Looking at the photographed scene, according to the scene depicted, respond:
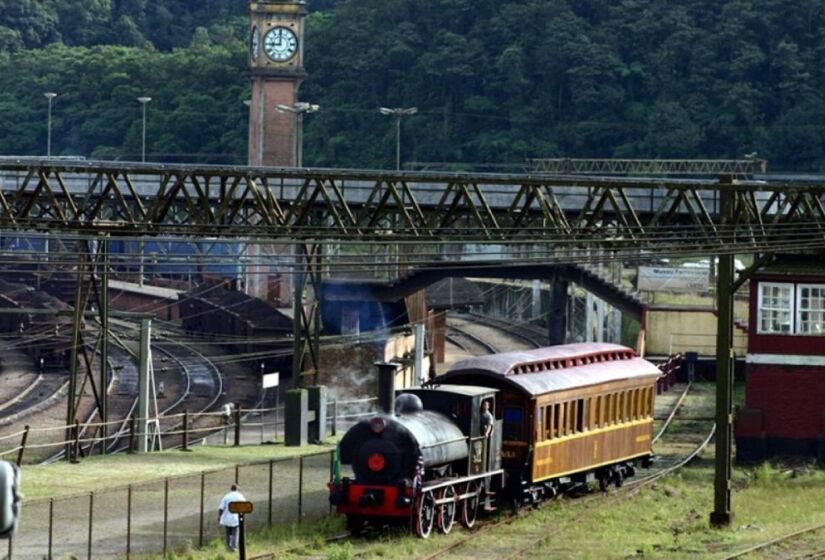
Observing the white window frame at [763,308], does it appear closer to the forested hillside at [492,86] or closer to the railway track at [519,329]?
the railway track at [519,329]

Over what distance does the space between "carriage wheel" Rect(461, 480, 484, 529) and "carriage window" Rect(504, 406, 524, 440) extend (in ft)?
4.56

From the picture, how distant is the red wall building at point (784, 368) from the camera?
127 ft

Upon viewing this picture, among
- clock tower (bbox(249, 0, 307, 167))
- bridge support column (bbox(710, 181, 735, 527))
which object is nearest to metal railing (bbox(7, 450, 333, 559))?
bridge support column (bbox(710, 181, 735, 527))

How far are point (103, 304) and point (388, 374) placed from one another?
456 inches

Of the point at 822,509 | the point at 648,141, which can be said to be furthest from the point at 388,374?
the point at 648,141

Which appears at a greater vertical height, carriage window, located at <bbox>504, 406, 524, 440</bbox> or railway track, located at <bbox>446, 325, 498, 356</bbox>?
carriage window, located at <bbox>504, 406, 524, 440</bbox>

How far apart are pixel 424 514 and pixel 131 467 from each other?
34.7 feet

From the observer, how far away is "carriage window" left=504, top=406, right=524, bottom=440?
29.1 metres

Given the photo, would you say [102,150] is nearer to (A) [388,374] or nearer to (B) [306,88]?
(B) [306,88]

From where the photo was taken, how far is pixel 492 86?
391 feet

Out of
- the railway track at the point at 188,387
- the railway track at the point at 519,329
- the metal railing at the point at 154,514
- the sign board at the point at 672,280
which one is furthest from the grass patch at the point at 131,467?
the railway track at the point at 519,329

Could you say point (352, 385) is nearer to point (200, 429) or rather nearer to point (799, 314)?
point (200, 429)

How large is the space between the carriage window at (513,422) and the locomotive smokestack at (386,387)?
3.21 meters

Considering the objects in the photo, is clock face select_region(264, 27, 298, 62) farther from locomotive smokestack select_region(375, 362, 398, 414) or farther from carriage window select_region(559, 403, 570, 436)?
locomotive smokestack select_region(375, 362, 398, 414)
